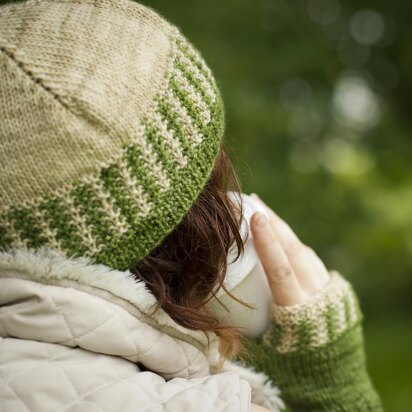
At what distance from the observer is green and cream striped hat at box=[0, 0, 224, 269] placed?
1286 mm

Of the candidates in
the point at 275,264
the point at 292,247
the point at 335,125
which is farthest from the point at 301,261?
the point at 335,125

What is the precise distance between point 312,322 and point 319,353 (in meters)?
0.10

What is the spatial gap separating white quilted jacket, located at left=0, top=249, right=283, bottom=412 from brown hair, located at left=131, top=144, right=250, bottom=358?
114 mm

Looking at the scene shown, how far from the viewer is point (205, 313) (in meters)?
1.58

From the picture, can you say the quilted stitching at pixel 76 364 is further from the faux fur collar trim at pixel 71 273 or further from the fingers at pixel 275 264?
the fingers at pixel 275 264

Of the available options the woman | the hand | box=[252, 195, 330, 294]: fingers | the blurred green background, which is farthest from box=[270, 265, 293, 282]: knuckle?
the blurred green background

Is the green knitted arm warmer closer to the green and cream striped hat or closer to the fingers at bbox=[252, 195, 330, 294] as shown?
the fingers at bbox=[252, 195, 330, 294]

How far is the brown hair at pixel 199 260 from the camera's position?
1.51m

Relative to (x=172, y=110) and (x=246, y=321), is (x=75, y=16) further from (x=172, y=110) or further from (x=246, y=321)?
(x=246, y=321)

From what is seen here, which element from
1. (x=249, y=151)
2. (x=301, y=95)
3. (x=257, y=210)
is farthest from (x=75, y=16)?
(x=301, y=95)

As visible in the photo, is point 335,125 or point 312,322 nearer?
point 312,322

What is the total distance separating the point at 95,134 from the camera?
1.30m

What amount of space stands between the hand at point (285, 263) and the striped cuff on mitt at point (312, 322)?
0.08 ft

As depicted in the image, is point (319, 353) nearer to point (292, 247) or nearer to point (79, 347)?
point (292, 247)
